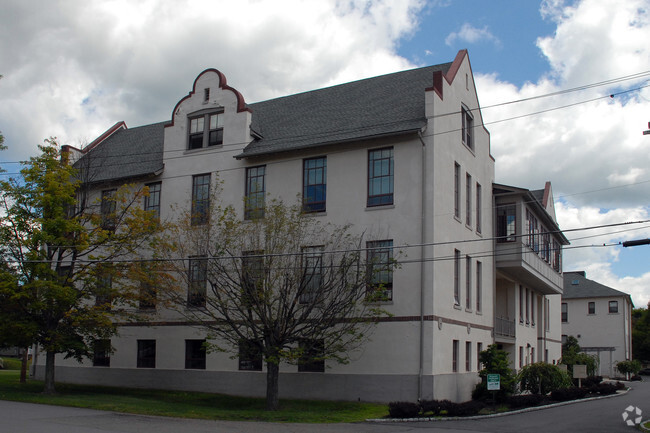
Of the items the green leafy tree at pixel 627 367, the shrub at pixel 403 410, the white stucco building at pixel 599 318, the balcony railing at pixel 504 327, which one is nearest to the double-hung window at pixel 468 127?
the balcony railing at pixel 504 327

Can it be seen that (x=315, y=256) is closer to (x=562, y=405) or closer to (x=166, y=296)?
(x=166, y=296)

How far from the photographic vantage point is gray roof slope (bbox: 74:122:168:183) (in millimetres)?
31609

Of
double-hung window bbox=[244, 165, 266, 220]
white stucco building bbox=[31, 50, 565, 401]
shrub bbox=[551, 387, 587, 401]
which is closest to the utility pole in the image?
white stucco building bbox=[31, 50, 565, 401]

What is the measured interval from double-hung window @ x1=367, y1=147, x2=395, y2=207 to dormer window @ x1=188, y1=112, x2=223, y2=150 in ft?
25.8

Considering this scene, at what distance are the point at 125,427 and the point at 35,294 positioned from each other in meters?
10.9

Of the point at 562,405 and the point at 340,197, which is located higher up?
the point at 340,197

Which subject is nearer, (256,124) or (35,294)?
(35,294)

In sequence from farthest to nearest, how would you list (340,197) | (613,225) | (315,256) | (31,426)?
(340,197), (315,256), (613,225), (31,426)

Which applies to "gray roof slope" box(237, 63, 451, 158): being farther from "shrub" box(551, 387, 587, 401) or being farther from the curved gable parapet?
"shrub" box(551, 387, 587, 401)

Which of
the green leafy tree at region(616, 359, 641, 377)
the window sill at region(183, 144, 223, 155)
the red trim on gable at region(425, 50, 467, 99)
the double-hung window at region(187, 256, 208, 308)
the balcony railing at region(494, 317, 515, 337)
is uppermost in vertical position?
the red trim on gable at region(425, 50, 467, 99)

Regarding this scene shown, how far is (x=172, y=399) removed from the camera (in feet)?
87.5

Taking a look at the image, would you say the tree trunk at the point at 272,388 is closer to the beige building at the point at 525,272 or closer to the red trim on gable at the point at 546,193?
the beige building at the point at 525,272

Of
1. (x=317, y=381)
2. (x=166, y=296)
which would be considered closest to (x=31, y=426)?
(x=166, y=296)

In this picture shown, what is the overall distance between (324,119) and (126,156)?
12.2 meters
